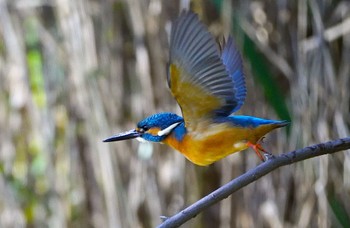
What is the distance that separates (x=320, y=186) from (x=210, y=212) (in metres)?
0.57

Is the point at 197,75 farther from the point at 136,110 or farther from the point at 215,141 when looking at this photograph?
the point at 136,110

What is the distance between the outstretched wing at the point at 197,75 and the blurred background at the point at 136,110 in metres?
0.78

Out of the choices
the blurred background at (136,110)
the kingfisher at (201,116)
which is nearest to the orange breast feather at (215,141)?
the kingfisher at (201,116)

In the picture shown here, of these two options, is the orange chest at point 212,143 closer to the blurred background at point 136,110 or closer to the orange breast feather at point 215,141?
the orange breast feather at point 215,141

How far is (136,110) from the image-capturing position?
2449 millimetres

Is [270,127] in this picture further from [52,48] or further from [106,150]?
[52,48]

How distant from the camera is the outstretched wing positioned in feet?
3.84

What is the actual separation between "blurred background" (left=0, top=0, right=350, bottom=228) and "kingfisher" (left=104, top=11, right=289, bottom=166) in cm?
79

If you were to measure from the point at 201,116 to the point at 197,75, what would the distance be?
70 millimetres

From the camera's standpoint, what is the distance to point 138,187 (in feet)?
7.93

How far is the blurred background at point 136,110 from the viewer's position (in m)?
2.23

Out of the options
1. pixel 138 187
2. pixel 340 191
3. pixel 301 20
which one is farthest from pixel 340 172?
pixel 138 187

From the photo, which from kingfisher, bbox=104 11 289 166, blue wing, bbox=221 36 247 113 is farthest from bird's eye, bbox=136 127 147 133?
blue wing, bbox=221 36 247 113

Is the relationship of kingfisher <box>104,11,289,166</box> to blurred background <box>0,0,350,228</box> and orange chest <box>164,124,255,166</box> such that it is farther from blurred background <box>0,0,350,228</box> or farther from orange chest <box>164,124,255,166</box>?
blurred background <box>0,0,350,228</box>
